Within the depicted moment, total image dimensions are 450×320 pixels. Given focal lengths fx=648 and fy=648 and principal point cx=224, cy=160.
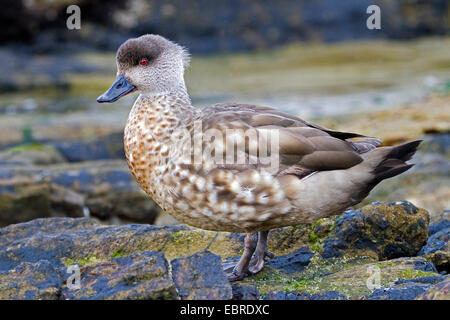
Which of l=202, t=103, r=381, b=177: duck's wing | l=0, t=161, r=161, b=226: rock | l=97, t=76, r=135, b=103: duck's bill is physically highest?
l=97, t=76, r=135, b=103: duck's bill

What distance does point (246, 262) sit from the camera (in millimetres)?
4684

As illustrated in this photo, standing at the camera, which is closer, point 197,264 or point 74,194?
point 197,264

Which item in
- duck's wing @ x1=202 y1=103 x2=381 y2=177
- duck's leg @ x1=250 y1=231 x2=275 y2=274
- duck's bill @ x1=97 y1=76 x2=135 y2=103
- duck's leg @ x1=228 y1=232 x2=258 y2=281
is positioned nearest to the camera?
duck's wing @ x1=202 y1=103 x2=381 y2=177

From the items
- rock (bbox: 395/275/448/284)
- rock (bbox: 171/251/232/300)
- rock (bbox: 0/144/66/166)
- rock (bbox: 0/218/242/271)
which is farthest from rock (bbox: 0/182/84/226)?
rock (bbox: 395/275/448/284)

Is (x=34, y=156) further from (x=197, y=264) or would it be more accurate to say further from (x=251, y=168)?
(x=197, y=264)

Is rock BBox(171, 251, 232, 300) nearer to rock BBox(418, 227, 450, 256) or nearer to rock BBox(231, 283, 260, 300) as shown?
rock BBox(231, 283, 260, 300)

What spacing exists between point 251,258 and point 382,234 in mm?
1032

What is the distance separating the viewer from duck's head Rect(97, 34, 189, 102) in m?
5.16

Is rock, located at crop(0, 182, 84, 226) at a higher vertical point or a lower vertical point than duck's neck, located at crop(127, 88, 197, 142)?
lower

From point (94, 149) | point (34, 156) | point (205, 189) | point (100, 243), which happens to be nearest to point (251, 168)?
point (205, 189)

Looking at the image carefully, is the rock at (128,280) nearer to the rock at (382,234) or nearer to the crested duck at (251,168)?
the crested duck at (251,168)

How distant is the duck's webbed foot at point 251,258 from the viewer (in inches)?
183

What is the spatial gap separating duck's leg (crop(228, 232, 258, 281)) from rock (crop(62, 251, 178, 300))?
710 mm
